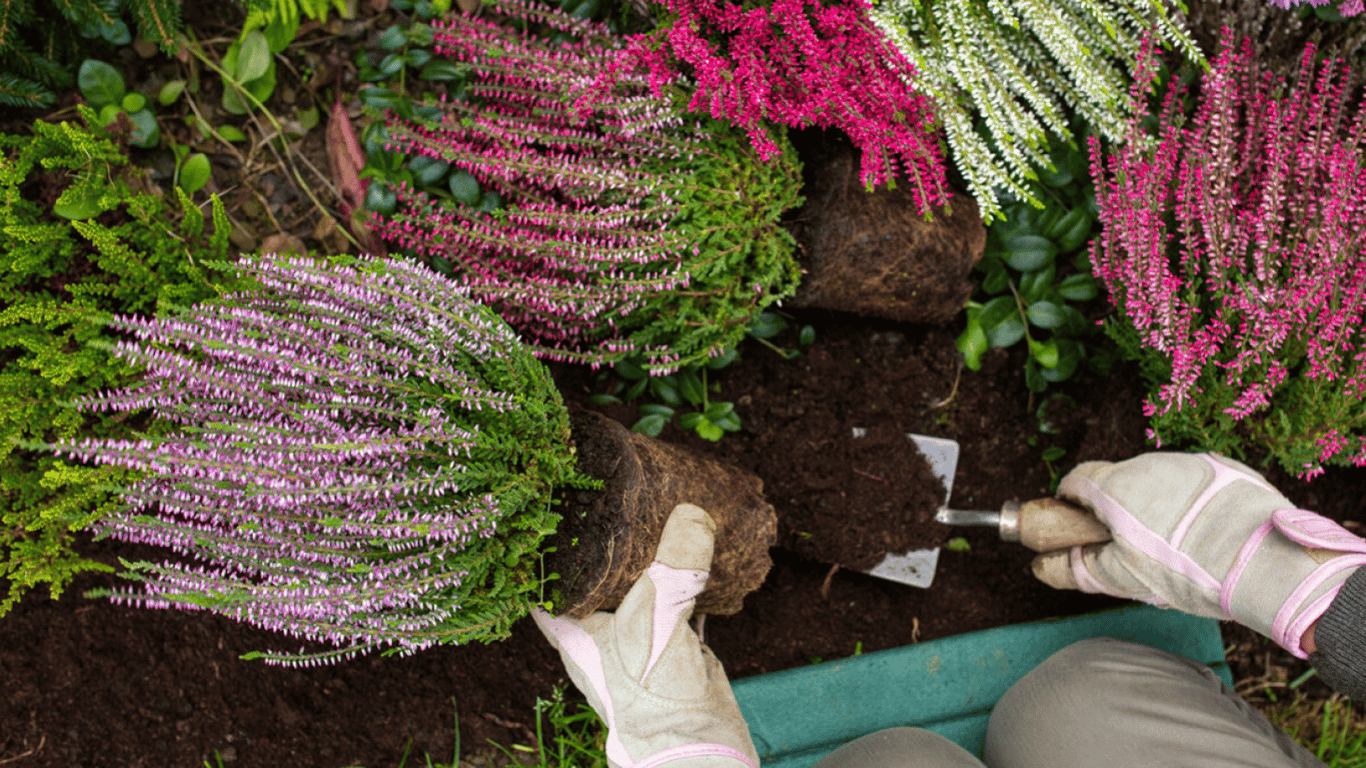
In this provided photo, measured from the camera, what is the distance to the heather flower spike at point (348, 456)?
1190 millimetres

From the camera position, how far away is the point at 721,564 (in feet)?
5.40

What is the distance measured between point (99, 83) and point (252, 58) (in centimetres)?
33

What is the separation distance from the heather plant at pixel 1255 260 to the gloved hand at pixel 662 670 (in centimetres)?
108

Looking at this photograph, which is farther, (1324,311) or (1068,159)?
(1068,159)

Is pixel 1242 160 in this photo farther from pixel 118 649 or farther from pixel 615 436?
pixel 118 649

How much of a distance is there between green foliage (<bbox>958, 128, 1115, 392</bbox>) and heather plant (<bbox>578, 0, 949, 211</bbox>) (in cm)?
49

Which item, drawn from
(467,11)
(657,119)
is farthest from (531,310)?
(467,11)

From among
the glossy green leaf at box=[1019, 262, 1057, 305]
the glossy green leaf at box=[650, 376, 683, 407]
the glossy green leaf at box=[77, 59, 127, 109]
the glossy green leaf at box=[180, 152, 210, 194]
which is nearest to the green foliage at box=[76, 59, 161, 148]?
→ the glossy green leaf at box=[77, 59, 127, 109]

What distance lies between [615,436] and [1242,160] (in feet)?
4.84

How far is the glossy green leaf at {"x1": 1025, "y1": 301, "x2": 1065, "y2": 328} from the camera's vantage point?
191 centimetres

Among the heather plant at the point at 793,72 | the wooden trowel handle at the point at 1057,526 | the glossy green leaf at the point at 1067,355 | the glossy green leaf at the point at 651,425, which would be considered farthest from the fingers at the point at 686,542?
the glossy green leaf at the point at 1067,355

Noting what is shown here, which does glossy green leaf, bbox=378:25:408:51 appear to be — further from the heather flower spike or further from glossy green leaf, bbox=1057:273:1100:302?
glossy green leaf, bbox=1057:273:1100:302

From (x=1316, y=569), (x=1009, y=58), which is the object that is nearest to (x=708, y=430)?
(x=1009, y=58)

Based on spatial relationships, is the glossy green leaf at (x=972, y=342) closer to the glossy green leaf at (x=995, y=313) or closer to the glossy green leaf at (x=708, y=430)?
the glossy green leaf at (x=995, y=313)
